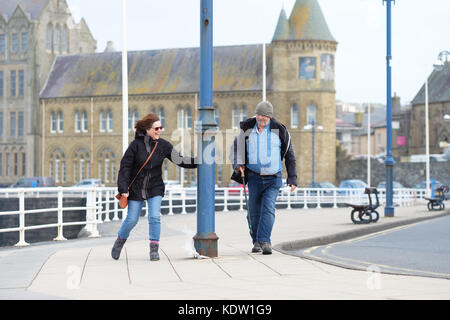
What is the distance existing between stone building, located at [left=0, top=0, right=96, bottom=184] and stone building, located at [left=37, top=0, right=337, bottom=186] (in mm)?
1238

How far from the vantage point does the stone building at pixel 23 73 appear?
291ft

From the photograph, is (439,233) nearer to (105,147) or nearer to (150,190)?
(150,190)

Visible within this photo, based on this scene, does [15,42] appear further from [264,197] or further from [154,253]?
[154,253]

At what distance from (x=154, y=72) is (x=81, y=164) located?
466 inches

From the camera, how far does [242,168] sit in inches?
441

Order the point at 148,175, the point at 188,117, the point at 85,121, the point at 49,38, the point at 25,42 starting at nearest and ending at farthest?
the point at 148,175 → the point at 188,117 → the point at 25,42 → the point at 85,121 → the point at 49,38

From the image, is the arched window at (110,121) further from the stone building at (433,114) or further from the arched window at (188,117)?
the stone building at (433,114)

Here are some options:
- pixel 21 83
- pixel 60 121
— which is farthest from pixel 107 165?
pixel 21 83

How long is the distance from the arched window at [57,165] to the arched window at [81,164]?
1110 mm

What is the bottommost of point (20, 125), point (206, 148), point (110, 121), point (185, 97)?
point (206, 148)

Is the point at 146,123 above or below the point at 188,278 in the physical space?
above

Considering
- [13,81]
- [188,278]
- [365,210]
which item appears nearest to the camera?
[188,278]

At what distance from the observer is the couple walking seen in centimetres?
1068
